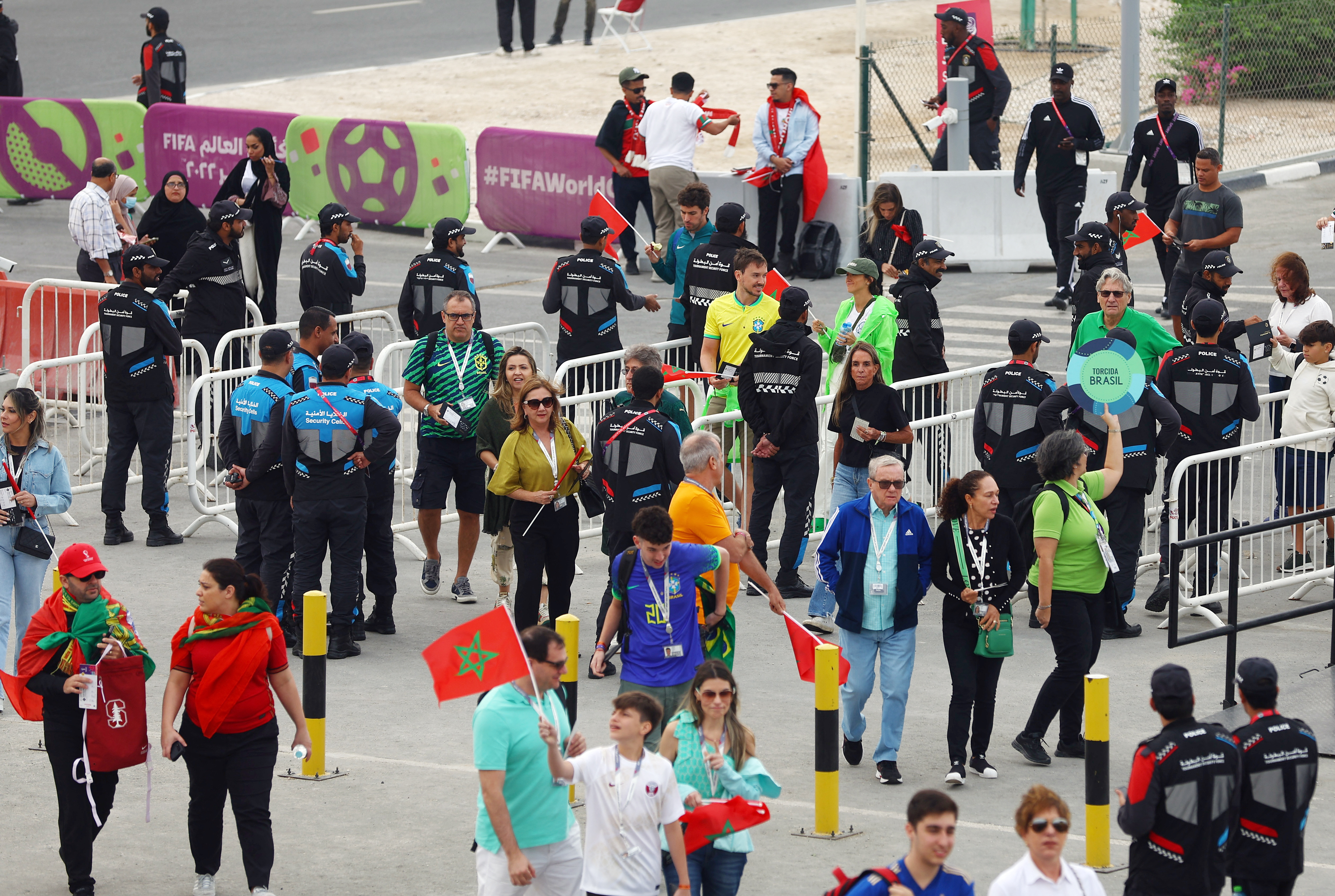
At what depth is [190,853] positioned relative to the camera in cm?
881

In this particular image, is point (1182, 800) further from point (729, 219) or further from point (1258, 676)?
point (729, 219)

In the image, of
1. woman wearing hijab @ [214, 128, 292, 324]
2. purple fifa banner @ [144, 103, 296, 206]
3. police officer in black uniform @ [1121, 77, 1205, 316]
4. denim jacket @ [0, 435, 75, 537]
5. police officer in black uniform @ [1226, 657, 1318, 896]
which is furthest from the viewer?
purple fifa banner @ [144, 103, 296, 206]

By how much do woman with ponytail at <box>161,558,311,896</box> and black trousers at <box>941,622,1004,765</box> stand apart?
316cm

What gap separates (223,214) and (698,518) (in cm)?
692

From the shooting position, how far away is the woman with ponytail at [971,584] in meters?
9.50

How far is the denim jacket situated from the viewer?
415 inches

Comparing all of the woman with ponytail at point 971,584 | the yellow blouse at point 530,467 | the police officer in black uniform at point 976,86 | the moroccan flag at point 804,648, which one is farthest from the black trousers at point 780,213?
the moroccan flag at point 804,648

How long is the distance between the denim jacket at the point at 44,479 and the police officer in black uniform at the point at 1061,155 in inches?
442

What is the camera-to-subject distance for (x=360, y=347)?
11656mm

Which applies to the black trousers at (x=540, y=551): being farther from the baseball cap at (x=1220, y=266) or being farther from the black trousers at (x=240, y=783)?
the baseball cap at (x=1220, y=266)

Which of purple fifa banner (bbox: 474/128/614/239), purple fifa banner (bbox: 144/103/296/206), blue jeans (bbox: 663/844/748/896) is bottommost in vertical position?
blue jeans (bbox: 663/844/748/896)

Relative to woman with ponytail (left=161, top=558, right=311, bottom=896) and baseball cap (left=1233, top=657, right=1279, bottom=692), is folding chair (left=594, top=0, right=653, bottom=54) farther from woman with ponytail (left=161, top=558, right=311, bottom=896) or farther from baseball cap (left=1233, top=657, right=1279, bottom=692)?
baseball cap (left=1233, top=657, right=1279, bottom=692)

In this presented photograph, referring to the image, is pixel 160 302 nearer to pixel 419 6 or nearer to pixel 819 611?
pixel 819 611

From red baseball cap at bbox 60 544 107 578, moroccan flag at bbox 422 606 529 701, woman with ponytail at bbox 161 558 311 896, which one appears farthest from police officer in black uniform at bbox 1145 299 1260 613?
red baseball cap at bbox 60 544 107 578
